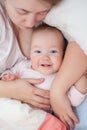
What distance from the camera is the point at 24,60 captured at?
4.20 feet

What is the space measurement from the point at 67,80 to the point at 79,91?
2.3 inches

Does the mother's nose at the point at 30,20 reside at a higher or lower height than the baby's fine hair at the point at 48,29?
higher

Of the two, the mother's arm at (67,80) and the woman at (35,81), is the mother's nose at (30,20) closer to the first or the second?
the woman at (35,81)

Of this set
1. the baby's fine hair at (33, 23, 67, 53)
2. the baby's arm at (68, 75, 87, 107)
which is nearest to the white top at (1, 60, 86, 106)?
the baby's arm at (68, 75, 87, 107)

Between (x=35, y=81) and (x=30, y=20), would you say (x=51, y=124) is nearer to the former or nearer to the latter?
(x=35, y=81)

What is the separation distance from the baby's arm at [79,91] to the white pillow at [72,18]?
12 cm

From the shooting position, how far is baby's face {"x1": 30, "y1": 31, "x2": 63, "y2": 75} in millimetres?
1168

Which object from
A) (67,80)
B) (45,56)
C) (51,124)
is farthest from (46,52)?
(51,124)

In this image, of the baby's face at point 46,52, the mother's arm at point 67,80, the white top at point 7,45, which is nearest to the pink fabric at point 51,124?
the mother's arm at point 67,80

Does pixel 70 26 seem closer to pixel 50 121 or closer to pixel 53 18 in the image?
pixel 53 18

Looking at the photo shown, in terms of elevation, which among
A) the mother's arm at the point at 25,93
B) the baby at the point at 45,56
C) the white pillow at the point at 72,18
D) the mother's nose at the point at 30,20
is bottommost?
the mother's arm at the point at 25,93

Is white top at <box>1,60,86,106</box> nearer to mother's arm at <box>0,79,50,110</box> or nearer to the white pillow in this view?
mother's arm at <box>0,79,50,110</box>

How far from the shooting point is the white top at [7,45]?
1.18m

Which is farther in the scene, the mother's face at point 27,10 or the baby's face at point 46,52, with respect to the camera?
the baby's face at point 46,52
